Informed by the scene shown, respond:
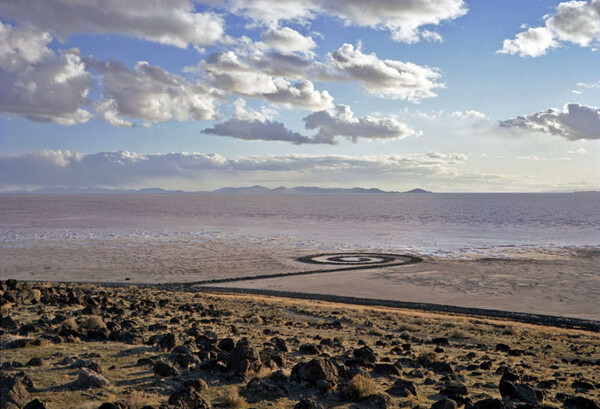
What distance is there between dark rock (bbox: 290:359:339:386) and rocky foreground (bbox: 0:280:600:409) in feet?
0.10

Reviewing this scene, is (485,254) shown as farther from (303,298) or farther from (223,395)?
(223,395)

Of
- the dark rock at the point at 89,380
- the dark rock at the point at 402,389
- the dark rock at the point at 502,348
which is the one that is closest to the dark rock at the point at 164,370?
the dark rock at the point at 89,380

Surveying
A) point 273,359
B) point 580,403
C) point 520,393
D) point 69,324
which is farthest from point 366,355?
point 69,324

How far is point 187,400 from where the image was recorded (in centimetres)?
947

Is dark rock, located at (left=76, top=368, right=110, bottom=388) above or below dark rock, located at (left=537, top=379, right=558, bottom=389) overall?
above

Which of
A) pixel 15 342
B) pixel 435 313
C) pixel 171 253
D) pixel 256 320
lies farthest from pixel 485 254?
pixel 15 342

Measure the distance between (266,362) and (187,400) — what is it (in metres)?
4.18

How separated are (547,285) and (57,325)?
126ft

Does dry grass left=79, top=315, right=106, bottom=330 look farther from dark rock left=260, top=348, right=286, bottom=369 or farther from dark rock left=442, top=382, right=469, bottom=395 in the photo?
dark rock left=442, top=382, right=469, bottom=395

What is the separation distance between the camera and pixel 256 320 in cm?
2470

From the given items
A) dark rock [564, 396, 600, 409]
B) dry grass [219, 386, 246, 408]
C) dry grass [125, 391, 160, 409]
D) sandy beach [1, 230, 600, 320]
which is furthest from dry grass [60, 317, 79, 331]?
sandy beach [1, 230, 600, 320]

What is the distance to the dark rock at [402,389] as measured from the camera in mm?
11969

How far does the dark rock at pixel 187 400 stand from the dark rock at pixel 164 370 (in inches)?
97.2

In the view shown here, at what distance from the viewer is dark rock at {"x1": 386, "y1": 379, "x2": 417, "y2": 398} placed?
12.0m
